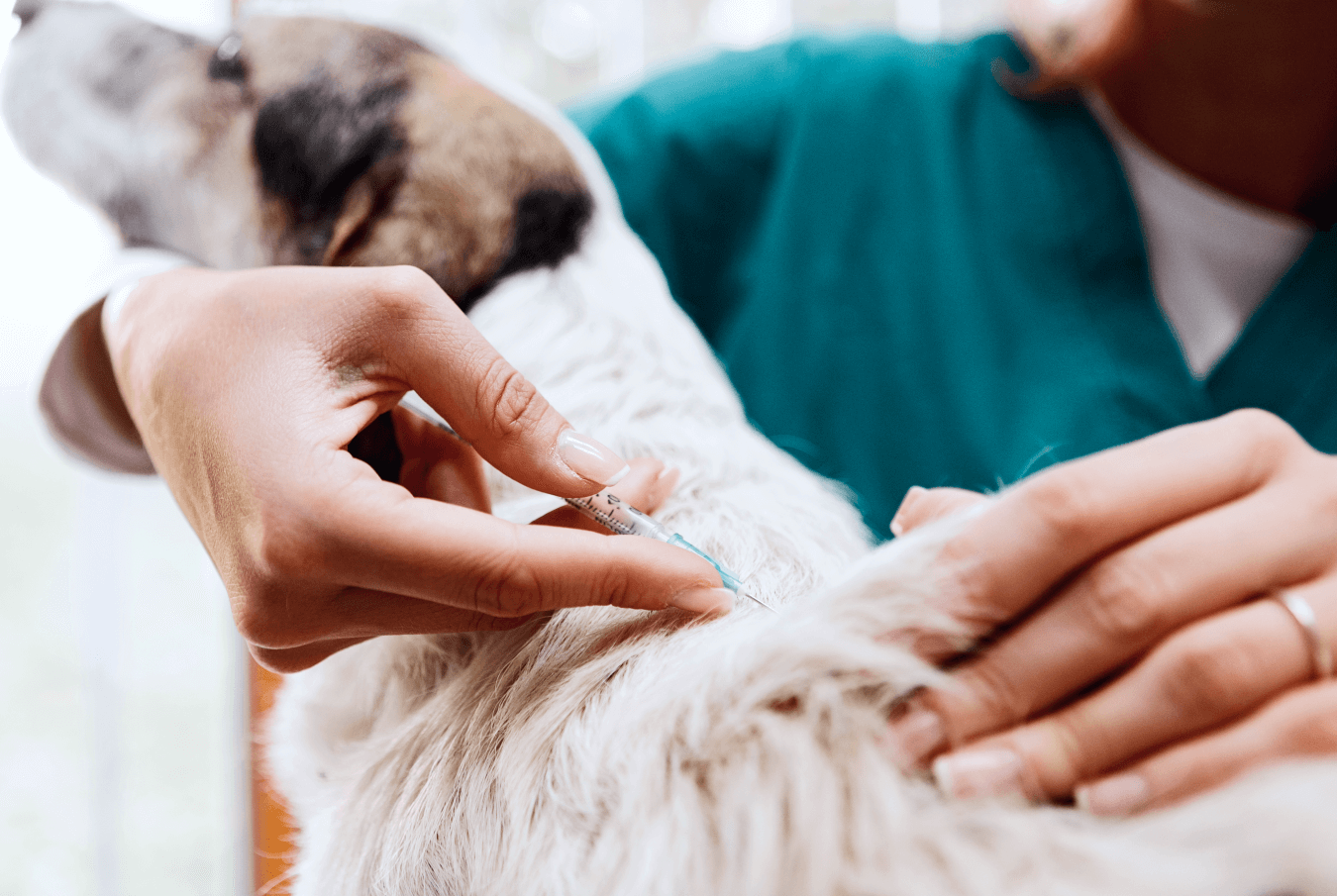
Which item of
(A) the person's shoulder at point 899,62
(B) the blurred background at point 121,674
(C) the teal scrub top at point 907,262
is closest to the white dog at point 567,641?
(C) the teal scrub top at point 907,262

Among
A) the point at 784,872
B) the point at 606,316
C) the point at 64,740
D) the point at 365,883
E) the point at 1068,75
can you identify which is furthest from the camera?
the point at 64,740

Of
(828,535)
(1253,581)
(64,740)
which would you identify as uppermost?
(1253,581)

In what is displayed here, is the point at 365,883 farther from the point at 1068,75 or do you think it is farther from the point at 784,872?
the point at 1068,75

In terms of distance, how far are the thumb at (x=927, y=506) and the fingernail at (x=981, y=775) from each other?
0.47 feet

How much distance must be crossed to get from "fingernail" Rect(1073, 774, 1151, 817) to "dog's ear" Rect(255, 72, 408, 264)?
0.48m

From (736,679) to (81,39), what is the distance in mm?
620

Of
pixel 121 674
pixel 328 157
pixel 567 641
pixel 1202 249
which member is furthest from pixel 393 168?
pixel 121 674

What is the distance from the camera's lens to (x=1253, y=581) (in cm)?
29

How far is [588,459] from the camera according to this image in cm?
38

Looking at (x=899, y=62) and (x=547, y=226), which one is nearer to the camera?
(x=547, y=226)

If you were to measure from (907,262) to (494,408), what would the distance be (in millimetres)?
520

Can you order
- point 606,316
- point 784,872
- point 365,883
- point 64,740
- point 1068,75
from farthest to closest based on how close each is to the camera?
point 64,740 → point 1068,75 → point 606,316 → point 365,883 → point 784,872

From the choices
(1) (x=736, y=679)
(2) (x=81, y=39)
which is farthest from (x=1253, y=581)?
(2) (x=81, y=39)

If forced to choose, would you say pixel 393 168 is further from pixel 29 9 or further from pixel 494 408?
pixel 29 9
